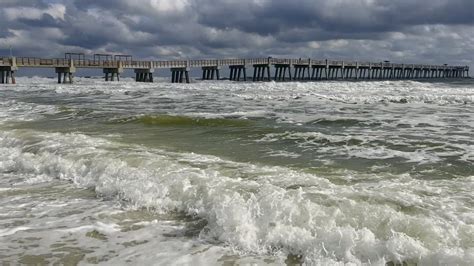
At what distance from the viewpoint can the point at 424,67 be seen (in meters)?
122

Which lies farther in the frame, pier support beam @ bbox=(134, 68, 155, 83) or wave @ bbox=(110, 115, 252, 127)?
pier support beam @ bbox=(134, 68, 155, 83)

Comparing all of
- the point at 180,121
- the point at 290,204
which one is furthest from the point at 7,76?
the point at 290,204

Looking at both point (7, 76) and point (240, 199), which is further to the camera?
point (7, 76)

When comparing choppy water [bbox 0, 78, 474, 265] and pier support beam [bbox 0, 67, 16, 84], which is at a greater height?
choppy water [bbox 0, 78, 474, 265]

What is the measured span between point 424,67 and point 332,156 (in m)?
124

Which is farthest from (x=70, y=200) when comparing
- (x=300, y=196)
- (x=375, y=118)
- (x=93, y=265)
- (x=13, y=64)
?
(x=13, y=64)

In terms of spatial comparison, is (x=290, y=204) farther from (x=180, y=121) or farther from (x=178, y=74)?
(x=178, y=74)

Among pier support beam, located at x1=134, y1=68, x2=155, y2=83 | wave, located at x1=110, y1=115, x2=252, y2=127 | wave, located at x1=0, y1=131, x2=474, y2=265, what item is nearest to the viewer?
wave, located at x1=0, y1=131, x2=474, y2=265

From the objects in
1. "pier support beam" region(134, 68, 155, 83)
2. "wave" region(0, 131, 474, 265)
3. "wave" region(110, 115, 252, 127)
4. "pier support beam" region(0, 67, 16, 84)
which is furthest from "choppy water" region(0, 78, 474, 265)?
"pier support beam" region(134, 68, 155, 83)

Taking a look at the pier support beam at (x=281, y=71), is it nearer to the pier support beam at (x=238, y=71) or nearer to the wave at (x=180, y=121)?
the pier support beam at (x=238, y=71)

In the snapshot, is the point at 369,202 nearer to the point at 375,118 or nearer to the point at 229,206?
the point at 229,206

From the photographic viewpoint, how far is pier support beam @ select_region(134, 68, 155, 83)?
215ft

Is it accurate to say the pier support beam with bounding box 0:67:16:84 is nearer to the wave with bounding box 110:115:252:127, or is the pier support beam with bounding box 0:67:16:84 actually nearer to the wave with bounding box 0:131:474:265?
the wave with bounding box 110:115:252:127

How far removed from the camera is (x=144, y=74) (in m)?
66.4
